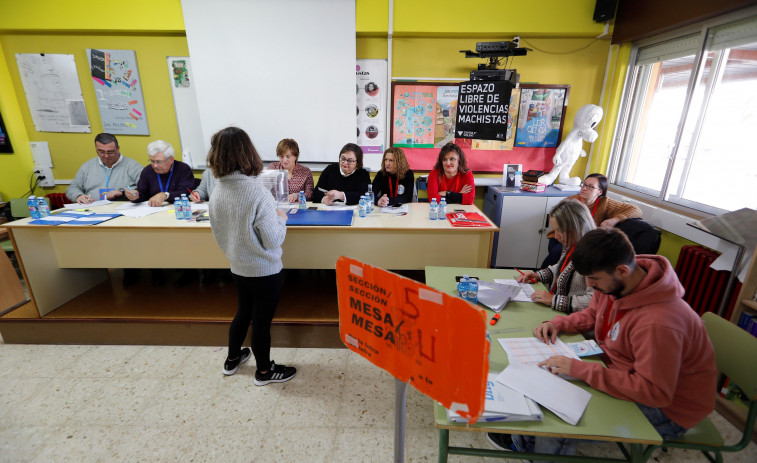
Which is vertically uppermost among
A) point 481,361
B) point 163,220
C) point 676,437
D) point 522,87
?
point 522,87

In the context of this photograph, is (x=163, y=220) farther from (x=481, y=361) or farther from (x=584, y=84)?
(x=584, y=84)

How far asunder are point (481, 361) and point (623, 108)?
4169 millimetres

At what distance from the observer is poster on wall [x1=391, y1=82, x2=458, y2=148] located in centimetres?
375

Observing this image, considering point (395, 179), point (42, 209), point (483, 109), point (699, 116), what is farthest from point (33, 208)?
point (699, 116)

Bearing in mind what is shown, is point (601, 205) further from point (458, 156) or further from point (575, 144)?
point (458, 156)

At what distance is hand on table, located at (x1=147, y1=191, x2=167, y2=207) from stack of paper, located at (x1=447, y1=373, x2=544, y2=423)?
284 centimetres

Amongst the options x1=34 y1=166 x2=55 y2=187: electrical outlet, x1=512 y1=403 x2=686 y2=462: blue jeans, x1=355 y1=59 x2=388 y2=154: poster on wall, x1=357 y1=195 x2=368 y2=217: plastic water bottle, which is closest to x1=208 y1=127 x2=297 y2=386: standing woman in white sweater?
x1=357 y1=195 x2=368 y2=217: plastic water bottle

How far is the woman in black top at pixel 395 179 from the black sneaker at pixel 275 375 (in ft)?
5.33

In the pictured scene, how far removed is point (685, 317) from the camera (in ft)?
3.55

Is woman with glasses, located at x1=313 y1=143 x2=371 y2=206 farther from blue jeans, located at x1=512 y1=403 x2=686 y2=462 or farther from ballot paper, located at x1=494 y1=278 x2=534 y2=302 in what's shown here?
blue jeans, located at x1=512 y1=403 x2=686 y2=462

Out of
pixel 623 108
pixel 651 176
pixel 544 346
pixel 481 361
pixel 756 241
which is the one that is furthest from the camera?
pixel 623 108

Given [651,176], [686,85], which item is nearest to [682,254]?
[651,176]

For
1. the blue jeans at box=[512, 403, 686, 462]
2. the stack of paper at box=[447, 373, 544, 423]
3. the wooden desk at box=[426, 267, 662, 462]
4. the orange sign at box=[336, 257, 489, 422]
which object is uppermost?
the orange sign at box=[336, 257, 489, 422]

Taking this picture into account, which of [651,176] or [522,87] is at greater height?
[522,87]
